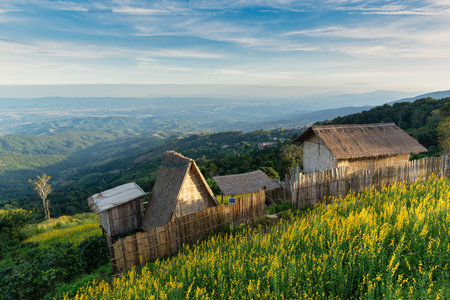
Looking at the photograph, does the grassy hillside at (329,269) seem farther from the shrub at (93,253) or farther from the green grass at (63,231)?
the green grass at (63,231)

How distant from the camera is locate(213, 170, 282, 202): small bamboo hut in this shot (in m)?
19.4

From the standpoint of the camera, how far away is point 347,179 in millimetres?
10828

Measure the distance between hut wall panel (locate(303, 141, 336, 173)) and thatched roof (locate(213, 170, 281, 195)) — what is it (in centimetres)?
423

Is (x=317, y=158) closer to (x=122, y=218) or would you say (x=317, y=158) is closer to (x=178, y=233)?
(x=178, y=233)

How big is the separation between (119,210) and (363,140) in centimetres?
1340

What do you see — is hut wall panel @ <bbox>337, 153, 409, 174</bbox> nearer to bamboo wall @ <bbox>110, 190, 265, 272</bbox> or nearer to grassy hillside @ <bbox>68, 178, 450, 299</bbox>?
bamboo wall @ <bbox>110, 190, 265, 272</bbox>

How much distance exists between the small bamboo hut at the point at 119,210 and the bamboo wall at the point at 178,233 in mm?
3289

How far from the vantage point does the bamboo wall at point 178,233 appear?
7.21m

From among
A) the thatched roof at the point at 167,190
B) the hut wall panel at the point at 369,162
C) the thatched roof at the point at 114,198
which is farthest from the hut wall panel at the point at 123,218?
the hut wall panel at the point at 369,162

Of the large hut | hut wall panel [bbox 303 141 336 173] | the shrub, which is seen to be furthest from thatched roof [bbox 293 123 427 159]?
the shrub

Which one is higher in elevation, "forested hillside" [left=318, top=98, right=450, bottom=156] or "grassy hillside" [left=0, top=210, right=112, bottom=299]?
"forested hillside" [left=318, top=98, right=450, bottom=156]

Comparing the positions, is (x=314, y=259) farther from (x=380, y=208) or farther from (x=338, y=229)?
(x=380, y=208)

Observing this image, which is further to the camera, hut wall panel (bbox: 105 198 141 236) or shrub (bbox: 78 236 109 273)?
hut wall panel (bbox: 105 198 141 236)

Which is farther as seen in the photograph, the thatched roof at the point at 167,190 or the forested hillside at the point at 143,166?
the forested hillside at the point at 143,166
